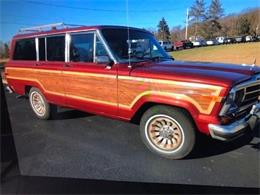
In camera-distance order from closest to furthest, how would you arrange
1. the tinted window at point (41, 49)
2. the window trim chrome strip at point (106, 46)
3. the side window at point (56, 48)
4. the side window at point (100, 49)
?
1. the window trim chrome strip at point (106, 46)
2. the side window at point (100, 49)
3. the side window at point (56, 48)
4. the tinted window at point (41, 49)

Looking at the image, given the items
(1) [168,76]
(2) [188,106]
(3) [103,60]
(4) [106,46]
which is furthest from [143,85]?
(4) [106,46]

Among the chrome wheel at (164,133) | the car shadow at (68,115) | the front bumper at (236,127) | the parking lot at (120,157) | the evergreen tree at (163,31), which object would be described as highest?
the evergreen tree at (163,31)

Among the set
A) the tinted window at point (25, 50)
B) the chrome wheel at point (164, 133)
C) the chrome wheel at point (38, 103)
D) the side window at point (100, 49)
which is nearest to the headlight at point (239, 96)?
the chrome wheel at point (164, 133)

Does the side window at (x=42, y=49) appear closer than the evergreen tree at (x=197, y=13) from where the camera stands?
Yes

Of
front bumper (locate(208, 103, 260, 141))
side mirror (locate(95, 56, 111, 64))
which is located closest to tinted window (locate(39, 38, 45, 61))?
side mirror (locate(95, 56, 111, 64))

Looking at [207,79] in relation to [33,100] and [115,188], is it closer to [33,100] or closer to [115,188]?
[115,188]

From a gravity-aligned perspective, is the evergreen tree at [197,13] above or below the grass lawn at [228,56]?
above

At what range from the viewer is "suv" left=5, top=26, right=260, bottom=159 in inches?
149

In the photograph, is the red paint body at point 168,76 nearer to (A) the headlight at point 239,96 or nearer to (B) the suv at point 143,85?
(B) the suv at point 143,85

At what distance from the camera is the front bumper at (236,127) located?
3.72 m

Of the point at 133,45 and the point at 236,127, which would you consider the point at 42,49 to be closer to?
the point at 133,45

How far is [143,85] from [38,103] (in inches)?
123

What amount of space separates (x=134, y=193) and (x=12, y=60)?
5.03 meters

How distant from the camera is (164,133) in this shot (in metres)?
4.29
